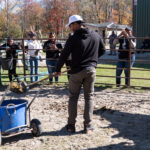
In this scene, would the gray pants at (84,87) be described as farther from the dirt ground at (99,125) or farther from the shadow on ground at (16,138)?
the shadow on ground at (16,138)

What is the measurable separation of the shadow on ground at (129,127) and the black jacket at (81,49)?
128 cm

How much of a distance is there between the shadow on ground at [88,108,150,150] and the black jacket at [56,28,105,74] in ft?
4.19

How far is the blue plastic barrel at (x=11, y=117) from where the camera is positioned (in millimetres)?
3840

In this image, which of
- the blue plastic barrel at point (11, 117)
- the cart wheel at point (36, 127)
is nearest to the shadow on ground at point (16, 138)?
the cart wheel at point (36, 127)

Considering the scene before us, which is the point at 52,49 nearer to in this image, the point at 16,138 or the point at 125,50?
the point at 125,50

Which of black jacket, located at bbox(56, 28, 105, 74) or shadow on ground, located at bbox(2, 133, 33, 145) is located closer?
black jacket, located at bbox(56, 28, 105, 74)

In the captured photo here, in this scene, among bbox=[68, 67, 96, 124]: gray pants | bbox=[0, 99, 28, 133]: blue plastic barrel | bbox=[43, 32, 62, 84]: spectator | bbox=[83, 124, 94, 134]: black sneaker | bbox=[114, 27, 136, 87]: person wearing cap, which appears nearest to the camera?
bbox=[0, 99, 28, 133]: blue plastic barrel

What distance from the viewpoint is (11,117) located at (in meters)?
3.89

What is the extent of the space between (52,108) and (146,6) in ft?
56.2

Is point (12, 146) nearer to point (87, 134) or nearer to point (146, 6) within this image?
point (87, 134)

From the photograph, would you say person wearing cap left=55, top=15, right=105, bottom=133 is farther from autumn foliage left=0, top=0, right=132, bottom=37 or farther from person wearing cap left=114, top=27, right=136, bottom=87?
autumn foliage left=0, top=0, right=132, bottom=37

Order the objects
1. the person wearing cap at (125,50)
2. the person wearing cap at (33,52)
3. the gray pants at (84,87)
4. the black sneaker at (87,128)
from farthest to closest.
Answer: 1. the person wearing cap at (33,52)
2. the person wearing cap at (125,50)
3. the black sneaker at (87,128)
4. the gray pants at (84,87)

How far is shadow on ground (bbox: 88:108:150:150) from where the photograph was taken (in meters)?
3.85

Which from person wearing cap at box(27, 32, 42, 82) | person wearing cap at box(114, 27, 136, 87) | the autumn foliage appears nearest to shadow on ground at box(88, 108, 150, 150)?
person wearing cap at box(114, 27, 136, 87)
